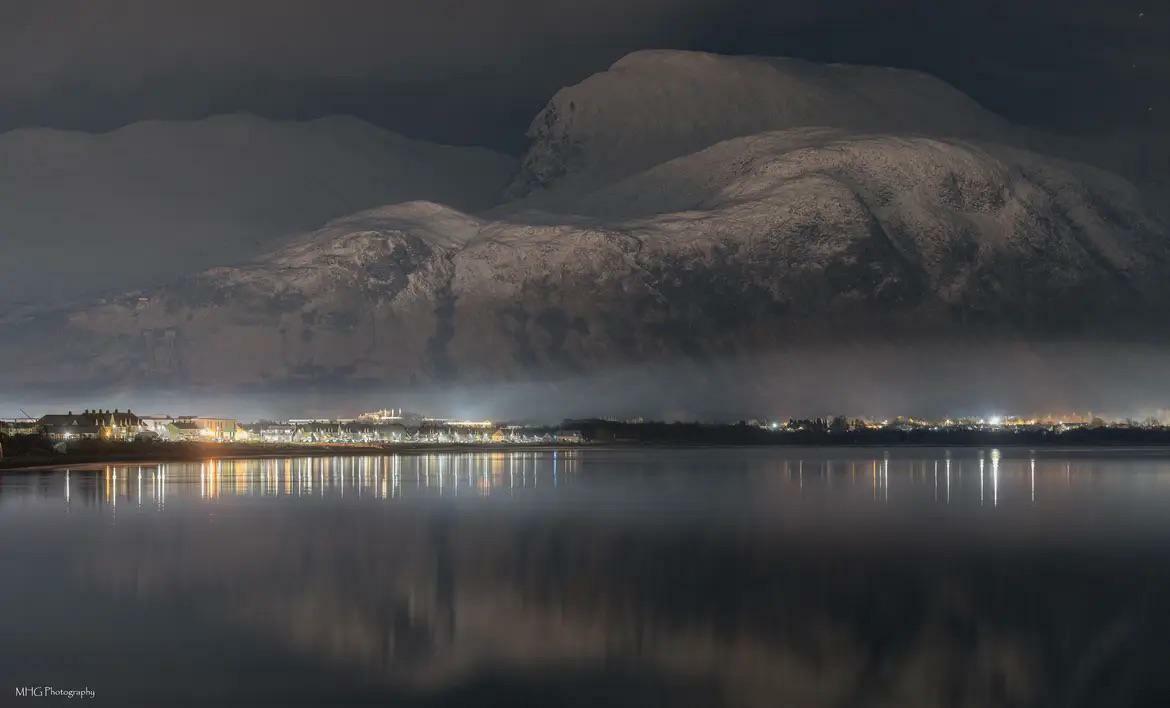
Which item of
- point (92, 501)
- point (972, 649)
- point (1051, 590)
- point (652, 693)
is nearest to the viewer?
point (652, 693)

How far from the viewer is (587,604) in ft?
120

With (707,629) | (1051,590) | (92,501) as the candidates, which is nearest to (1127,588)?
(1051,590)

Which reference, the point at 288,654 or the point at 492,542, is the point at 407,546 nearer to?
the point at 492,542

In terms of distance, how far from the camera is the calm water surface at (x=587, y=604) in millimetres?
26766

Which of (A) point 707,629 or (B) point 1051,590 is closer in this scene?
(A) point 707,629

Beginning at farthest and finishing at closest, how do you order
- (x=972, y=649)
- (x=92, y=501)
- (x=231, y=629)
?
(x=92, y=501) < (x=231, y=629) < (x=972, y=649)

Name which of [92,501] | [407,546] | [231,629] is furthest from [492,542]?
[92,501]

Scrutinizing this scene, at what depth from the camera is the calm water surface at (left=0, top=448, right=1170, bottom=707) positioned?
2677cm

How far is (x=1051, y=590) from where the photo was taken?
39.1 meters

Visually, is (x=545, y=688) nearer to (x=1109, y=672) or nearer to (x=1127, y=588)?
(x=1109, y=672)

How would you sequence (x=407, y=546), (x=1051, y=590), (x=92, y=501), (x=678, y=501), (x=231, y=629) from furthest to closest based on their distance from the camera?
(x=678, y=501), (x=92, y=501), (x=407, y=546), (x=1051, y=590), (x=231, y=629)

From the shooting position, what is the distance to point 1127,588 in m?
39.4

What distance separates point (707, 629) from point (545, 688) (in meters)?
7.00

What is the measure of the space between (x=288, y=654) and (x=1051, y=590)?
2135 cm
